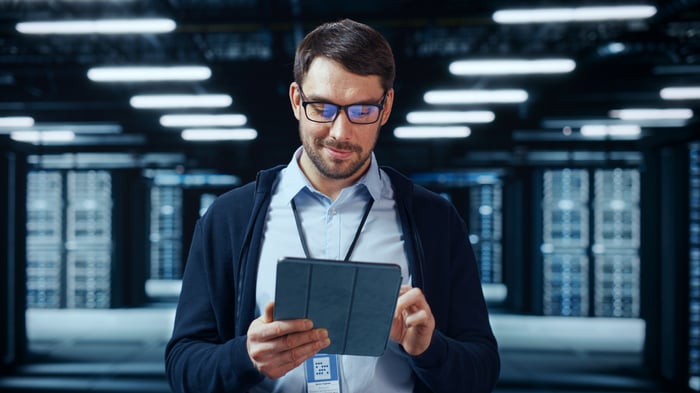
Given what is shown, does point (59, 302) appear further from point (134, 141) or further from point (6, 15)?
point (6, 15)

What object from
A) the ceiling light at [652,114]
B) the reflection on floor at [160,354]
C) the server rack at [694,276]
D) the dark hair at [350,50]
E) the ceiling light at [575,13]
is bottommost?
the reflection on floor at [160,354]

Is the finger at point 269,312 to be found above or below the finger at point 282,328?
above

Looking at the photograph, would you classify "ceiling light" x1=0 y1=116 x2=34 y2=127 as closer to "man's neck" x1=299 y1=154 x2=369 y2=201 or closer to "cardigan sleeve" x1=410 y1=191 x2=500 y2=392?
"man's neck" x1=299 y1=154 x2=369 y2=201

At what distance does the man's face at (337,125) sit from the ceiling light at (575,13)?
13.4 ft

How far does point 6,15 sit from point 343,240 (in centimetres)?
785

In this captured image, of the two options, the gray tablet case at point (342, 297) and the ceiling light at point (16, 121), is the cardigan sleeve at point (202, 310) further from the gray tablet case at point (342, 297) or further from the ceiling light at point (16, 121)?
the ceiling light at point (16, 121)

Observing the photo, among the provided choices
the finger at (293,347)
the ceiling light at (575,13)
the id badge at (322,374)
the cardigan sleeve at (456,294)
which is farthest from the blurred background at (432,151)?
the finger at (293,347)

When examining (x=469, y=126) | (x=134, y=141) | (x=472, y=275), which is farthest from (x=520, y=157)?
(x=472, y=275)

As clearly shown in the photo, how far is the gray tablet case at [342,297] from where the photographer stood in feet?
3.25

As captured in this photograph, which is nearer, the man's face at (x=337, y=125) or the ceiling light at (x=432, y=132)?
the man's face at (x=337, y=125)

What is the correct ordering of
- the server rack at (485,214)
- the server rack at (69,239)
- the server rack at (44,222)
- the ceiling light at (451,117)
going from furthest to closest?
the server rack at (485,214)
the server rack at (69,239)
the server rack at (44,222)
the ceiling light at (451,117)

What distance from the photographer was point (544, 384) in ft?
25.2

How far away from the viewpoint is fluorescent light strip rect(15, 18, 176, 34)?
16.4ft

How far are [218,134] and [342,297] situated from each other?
38.2ft
